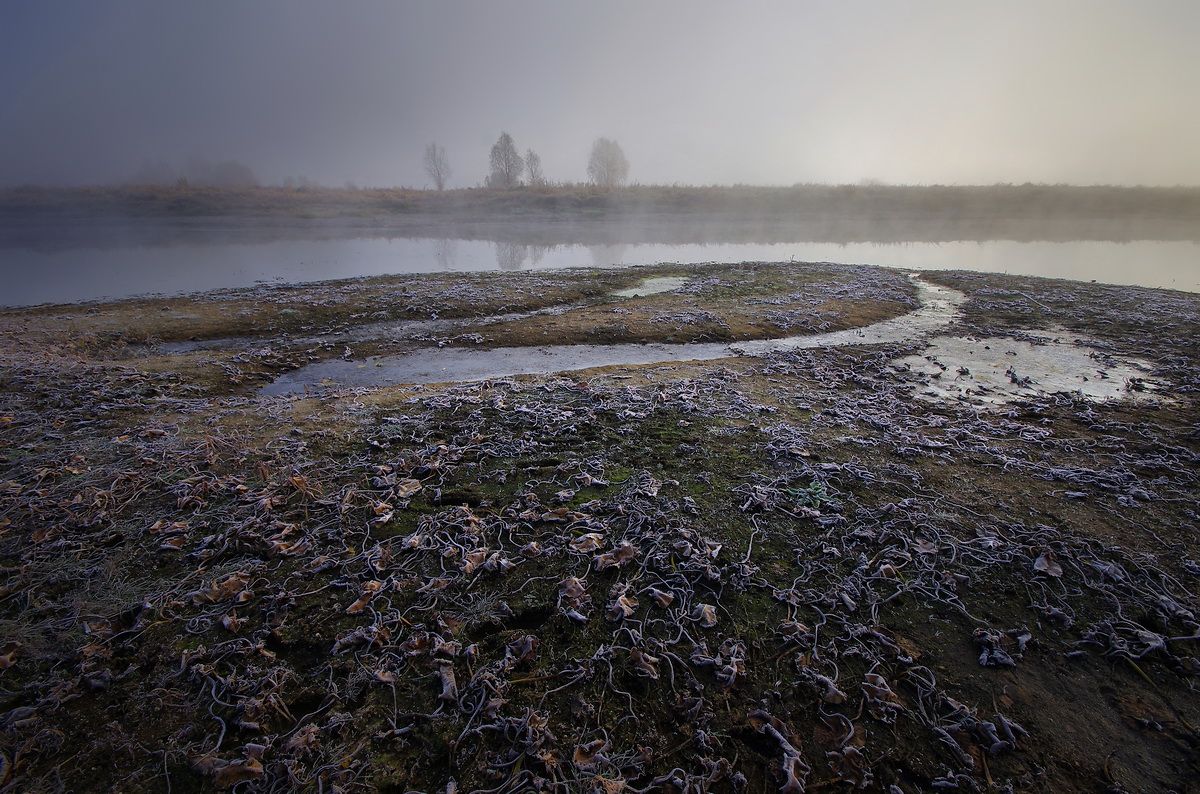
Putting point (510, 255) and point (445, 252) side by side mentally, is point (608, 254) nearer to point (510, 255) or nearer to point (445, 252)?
point (510, 255)

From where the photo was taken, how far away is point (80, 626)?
479 centimetres

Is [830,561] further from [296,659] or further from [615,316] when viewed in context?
[615,316]

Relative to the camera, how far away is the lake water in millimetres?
24016

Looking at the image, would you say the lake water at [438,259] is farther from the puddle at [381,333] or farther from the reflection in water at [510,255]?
the puddle at [381,333]

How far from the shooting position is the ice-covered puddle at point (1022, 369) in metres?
10.9

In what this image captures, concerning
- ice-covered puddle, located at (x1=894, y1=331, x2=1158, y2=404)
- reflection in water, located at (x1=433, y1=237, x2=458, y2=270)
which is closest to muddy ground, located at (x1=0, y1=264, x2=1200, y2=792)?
ice-covered puddle, located at (x1=894, y1=331, x2=1158, y2=404)

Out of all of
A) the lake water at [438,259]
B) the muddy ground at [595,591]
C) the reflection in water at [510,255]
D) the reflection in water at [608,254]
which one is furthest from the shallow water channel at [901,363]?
the reflection in water at [510,255]

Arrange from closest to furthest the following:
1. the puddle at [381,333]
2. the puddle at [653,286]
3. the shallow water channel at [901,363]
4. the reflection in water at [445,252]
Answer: the shallow water channel at [901,363] → the puddle at [381,333] → the puddle at [653,286] → the reflection in water at [445,252]

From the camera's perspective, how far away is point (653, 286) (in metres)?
22.8

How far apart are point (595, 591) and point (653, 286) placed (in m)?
19.2

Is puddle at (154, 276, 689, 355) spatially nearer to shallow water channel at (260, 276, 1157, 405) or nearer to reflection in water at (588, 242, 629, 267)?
shallow water channel at (260, 276, 1157, 405)

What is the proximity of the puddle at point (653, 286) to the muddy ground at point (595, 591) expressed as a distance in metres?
A: 11.6

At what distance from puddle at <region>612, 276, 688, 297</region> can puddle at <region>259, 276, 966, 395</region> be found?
265 inches

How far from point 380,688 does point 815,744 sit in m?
3.85
